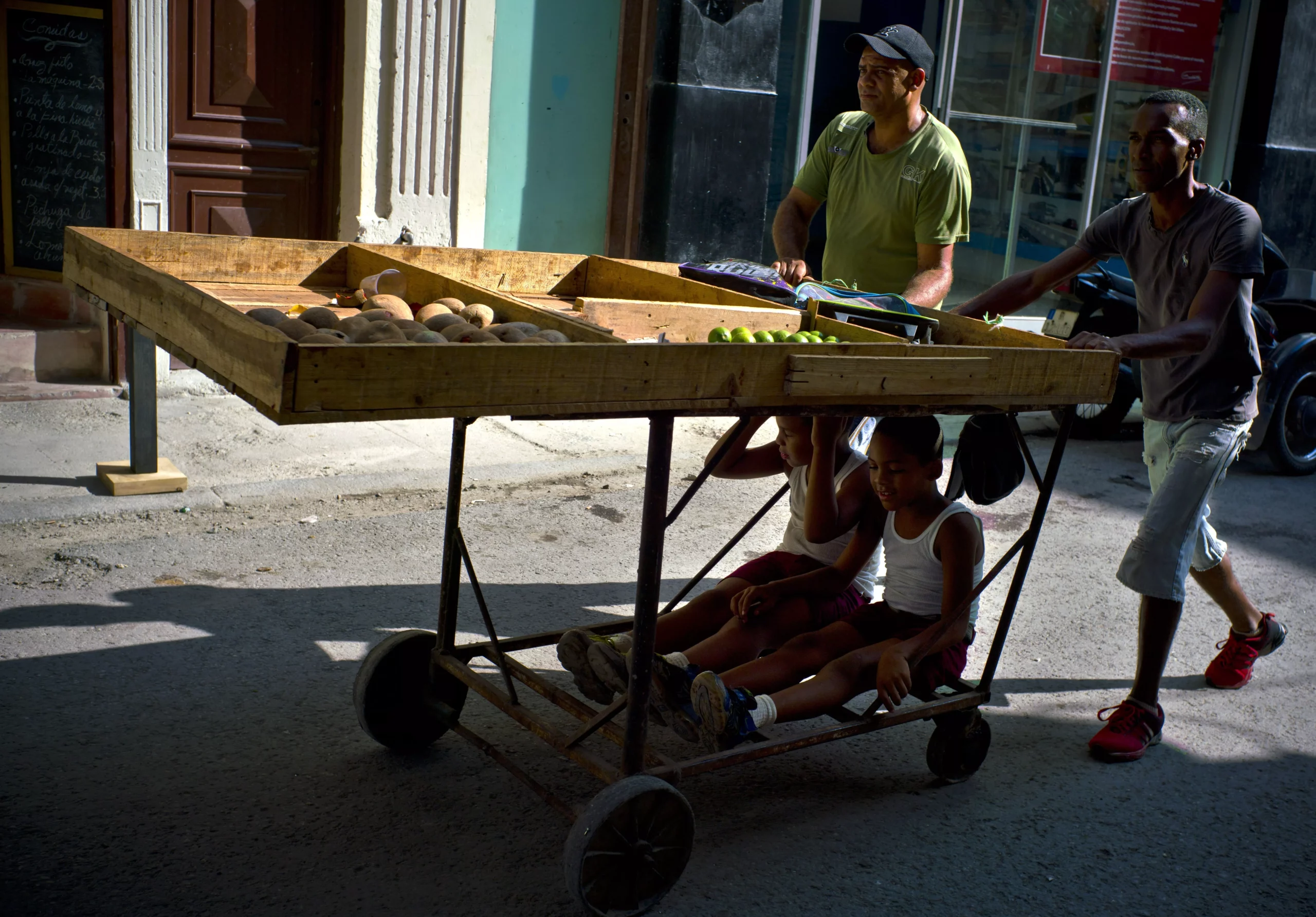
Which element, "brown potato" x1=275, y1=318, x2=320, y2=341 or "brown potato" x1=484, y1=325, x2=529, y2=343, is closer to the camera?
"brown potato" x1=275, y1=318, x2=320, y2=341

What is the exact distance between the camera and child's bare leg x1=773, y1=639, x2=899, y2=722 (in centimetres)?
307

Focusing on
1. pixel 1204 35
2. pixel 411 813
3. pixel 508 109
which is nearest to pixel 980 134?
pixel 1204 35

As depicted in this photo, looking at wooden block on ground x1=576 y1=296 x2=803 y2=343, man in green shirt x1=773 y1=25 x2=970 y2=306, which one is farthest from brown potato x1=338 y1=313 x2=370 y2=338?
man in green shirt x1=773 y1=25 x2=970 y2=306

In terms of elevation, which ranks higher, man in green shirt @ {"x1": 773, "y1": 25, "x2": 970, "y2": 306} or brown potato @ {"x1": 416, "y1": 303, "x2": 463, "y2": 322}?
man in green shirt @ {"x1": 773, "y1": 25, "x2": 970, "y2": 306}

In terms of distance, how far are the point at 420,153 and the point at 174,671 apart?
437cm

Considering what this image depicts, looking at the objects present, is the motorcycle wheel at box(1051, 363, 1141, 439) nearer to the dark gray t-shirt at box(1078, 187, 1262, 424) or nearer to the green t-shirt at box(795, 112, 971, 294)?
the green t-shirt at box(795, 112, 971, 294)

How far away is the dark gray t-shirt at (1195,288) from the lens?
356cm

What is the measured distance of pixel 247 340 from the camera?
2.16 m

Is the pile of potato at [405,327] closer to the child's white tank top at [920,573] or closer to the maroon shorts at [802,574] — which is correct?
the maroon shorts at [802,574]

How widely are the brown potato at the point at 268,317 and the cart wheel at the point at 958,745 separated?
6.57ft

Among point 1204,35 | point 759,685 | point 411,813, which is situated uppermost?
point 1204,35

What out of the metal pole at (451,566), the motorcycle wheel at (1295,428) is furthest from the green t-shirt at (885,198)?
the motorcycle wheel at (1295,428)

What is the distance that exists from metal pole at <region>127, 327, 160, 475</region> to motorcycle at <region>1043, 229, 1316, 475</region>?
5184 mm

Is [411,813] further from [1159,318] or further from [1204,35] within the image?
[1204,35]
